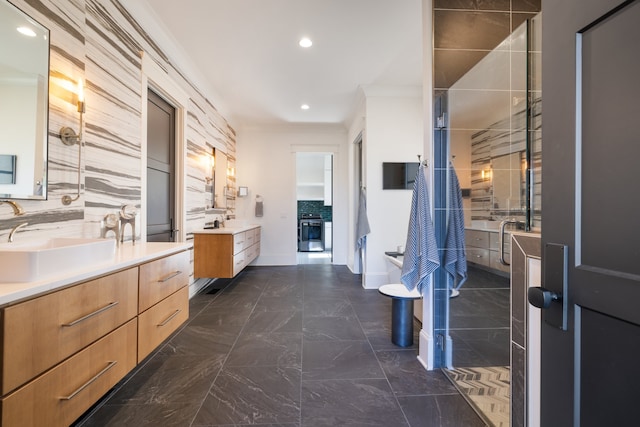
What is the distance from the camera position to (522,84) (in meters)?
1.54

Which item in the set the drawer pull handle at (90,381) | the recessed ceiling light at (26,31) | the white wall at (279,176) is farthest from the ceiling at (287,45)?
the drawer pull handle at (90,381)

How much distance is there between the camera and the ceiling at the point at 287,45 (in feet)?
7.61

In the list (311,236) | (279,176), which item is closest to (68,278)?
(279,176)

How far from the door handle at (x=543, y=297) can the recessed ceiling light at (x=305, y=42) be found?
2934 millimetres

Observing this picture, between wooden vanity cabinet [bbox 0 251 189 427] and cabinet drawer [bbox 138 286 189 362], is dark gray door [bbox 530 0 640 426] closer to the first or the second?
wooden vanity cabinet [bbox 0 251 189 427]

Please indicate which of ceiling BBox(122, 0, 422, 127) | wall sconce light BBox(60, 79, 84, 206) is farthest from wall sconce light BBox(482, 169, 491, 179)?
wall sconce light BBox(60, 79, 84, 206)

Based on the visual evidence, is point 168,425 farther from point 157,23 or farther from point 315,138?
point 315,138

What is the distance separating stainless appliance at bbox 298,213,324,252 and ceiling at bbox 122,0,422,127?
4.12m

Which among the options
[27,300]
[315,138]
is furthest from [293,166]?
[27,300]

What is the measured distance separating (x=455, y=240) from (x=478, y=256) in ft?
0.58

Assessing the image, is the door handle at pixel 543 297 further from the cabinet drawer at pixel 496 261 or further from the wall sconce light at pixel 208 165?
the wall sconce light at pixel 208 165

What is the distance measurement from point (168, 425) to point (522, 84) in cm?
272

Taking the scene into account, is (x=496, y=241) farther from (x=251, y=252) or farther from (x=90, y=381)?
(x=251, y=252)

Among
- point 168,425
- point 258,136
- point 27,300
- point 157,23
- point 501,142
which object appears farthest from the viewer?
point 258,136
